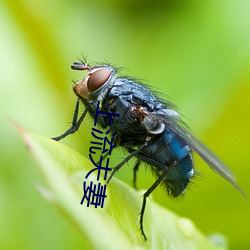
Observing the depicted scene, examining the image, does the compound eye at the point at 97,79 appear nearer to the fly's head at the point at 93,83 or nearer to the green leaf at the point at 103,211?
the fly's head at the point at 93,83

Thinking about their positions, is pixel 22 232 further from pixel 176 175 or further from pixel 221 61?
pixel 221 61

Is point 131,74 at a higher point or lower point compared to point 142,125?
lower

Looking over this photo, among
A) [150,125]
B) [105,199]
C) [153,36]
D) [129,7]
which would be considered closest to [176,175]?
[150,125]

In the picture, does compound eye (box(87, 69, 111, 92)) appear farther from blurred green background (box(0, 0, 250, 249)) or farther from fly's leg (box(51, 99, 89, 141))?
blurred green background (box(0, 0, 250, 249))

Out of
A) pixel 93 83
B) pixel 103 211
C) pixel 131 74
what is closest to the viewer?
pixel 103 211

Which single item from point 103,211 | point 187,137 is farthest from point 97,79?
point 103,211

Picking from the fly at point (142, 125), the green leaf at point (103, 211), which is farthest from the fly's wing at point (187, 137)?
the green leaf at point (103, 211)

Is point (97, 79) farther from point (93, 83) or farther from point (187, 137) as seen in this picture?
point (187, 137)
